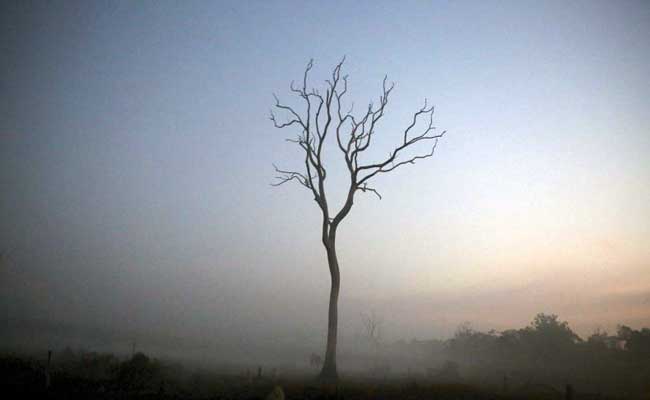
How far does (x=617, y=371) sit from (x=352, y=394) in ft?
131

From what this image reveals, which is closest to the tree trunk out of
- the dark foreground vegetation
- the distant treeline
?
the dark foreground vegetation

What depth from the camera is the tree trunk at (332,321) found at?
16625 mm

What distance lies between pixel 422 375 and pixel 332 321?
21.7 meters

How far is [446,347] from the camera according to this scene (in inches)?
3238

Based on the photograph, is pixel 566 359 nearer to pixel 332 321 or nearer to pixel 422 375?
pixel 422 375

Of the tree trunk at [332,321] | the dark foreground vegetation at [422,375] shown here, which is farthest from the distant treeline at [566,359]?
the tree trunk at [332,321]

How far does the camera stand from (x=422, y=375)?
3491cm

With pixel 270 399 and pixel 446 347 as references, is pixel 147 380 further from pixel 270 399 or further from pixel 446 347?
pixel 446 347

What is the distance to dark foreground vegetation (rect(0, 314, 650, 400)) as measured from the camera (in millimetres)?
13945

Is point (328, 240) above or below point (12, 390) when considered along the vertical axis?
above

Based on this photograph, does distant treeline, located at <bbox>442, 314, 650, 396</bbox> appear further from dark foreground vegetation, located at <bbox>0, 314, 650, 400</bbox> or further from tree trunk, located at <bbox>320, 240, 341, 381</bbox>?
tree trunk, located at <bbox>320, 240, 341, 381</bbox>

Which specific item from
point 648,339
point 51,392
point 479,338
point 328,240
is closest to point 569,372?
point 648,339

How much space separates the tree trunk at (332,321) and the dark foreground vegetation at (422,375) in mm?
715

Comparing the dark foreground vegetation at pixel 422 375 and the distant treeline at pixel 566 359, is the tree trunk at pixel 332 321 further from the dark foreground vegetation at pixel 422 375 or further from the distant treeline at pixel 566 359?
the distant treeline at pixel 566 359
